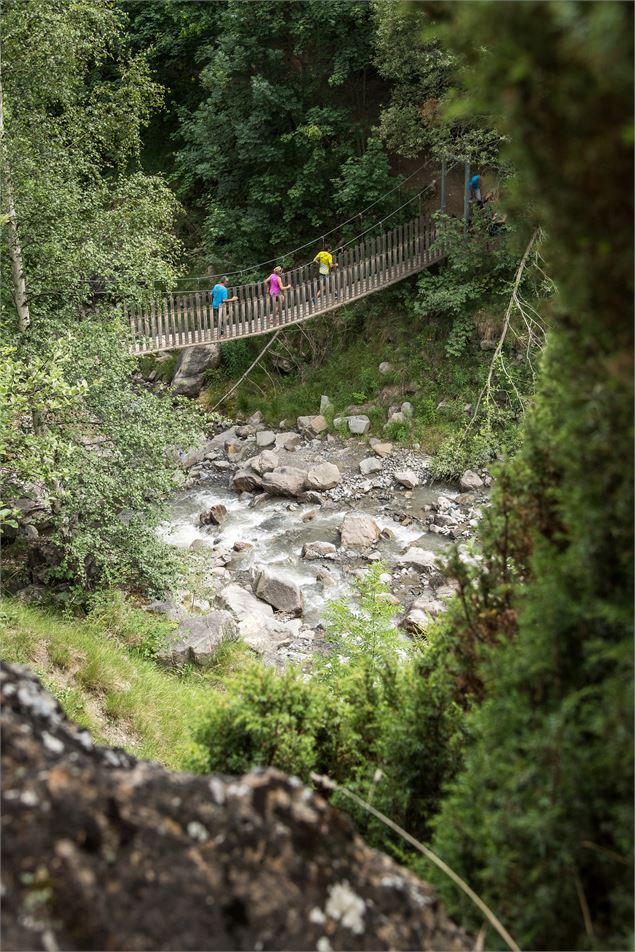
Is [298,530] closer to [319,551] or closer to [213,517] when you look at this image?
[319,551]

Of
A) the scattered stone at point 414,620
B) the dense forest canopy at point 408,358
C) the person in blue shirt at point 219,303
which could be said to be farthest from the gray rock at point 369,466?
the scattered stone at point 414,620

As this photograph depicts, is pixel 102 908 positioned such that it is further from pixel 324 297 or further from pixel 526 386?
pixel 324 297

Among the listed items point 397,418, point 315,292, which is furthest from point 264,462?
point 315,292

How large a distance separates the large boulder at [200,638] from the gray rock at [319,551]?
2.75m

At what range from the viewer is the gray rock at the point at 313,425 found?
55.4ft

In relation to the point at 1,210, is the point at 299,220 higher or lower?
higher

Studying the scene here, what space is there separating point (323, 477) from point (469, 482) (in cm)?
268

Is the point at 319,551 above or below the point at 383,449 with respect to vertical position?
below

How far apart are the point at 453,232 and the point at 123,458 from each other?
29.0ft

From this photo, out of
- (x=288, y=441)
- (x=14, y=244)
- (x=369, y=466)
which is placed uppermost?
(x=14, y=244)

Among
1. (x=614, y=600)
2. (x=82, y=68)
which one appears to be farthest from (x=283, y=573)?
(x=614, y=600)

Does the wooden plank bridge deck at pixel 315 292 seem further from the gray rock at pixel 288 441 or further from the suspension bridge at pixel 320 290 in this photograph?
the gray rock at pixel 288 441

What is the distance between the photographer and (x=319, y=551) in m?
13.0

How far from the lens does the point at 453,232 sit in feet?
51.2
